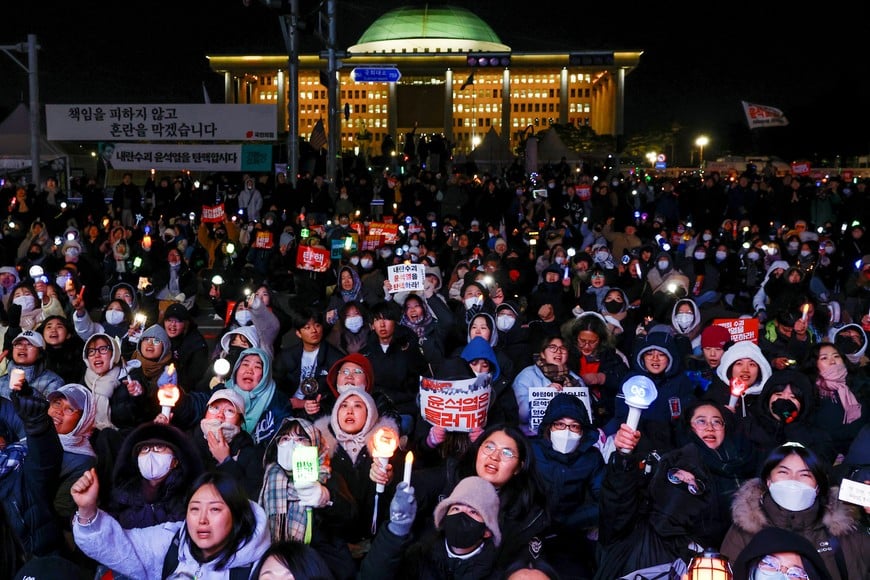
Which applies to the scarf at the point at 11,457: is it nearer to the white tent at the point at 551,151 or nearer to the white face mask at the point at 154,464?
the white face mask at the point at 154,464

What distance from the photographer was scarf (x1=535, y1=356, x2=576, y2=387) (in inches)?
225

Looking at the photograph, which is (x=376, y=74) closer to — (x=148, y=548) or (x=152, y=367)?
(x=152, y=367)

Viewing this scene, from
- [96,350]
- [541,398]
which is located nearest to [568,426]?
[541,398]

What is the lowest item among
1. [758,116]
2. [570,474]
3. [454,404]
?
[570,474]

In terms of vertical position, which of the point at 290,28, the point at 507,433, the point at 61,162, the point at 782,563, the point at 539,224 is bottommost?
the point at 782,563

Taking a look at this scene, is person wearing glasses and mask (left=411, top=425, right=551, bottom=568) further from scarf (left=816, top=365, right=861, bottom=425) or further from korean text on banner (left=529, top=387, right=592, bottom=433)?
scarf (left=816, top=365, right=861, bottom=425)

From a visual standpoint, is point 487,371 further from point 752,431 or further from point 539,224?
point 539,224

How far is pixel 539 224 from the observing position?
17281mm

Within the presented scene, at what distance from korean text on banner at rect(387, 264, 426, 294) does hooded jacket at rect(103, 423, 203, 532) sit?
4.06 m

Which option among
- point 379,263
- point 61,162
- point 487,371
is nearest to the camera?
point 487,371

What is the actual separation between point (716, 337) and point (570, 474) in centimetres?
227

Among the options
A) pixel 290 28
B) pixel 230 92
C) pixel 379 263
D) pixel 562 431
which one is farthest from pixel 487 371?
pixel 230 92

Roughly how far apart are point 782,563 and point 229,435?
266 centimetres

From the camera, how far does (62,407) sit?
14.8 feet
